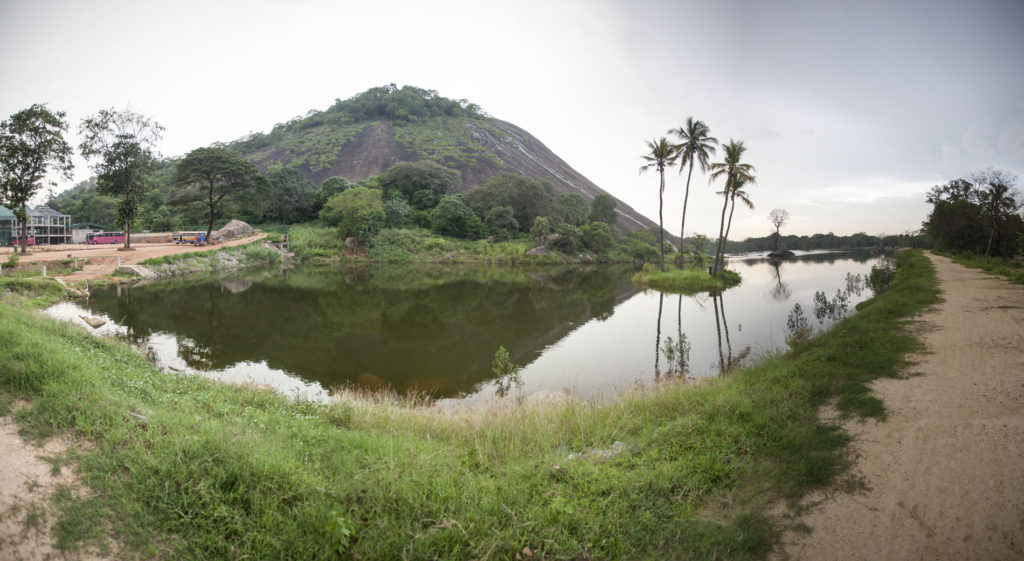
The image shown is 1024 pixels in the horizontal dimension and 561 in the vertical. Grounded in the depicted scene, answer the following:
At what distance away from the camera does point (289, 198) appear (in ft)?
184

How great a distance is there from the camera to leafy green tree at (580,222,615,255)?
58.1 m

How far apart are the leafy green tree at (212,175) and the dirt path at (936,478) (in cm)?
4615

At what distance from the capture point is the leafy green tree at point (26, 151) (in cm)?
2256

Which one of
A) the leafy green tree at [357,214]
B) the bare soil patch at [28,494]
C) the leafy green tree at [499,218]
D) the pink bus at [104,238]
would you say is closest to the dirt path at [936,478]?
the bare soil patch at [28,494]

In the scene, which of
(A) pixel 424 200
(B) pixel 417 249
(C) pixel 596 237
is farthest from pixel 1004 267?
(A) pixel 424 200

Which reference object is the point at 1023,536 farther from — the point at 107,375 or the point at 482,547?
the point at 107,375

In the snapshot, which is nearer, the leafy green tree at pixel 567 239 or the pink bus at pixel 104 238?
the pink bus at pixel 104 238

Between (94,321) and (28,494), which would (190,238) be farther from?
(28,494)

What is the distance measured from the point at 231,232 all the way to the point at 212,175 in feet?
19.2

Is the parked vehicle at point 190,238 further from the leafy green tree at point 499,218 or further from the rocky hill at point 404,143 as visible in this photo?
the rocky hill at point 404,143

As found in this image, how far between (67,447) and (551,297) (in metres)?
20.0

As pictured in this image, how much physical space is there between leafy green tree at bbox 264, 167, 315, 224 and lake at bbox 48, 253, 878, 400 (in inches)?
1384

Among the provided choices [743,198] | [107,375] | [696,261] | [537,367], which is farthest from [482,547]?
[696,261]

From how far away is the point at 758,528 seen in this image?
324 cm
